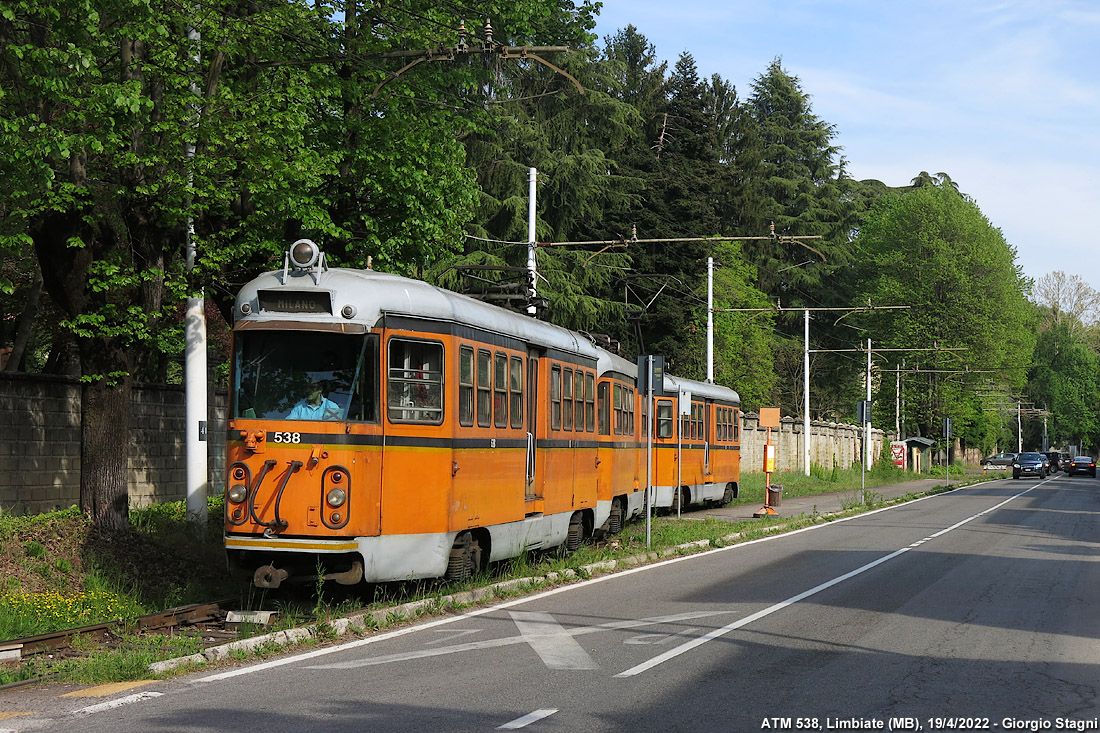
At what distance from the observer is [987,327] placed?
75.9 meters

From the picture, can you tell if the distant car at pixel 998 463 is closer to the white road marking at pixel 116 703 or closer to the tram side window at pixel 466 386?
the tram side window at pixel 466 386

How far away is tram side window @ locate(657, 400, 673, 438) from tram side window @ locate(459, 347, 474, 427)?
15.0 metres

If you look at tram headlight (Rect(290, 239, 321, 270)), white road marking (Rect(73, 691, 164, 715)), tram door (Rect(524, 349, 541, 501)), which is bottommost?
white road marking (Rect(73, 691, 164, 715))

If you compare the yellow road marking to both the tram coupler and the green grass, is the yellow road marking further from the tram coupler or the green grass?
the tram coupler

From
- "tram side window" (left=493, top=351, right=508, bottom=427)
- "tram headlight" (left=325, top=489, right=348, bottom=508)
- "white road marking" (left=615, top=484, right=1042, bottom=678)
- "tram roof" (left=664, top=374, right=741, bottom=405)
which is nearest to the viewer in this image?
"white road marking" (left=615, top=484, right=1042, bottom=678)

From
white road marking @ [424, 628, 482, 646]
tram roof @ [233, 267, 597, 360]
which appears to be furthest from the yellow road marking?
tram roof @ [233, 267, 597, 360]

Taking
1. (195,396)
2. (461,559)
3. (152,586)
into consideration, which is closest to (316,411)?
(461,559)

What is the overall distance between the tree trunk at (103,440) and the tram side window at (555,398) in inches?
229

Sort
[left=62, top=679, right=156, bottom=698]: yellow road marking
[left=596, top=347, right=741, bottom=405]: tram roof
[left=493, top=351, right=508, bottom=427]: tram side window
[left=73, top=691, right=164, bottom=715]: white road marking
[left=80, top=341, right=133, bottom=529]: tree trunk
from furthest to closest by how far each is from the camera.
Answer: [left=596, top=347, right=741, bottom=405]: tram roof
[left=80, top=341, right=133, bottom=529]: tree trunk
[left=493, top=351, right=508, bottom=427]: tram side window
[left=62, top=679, right=156, bottom=698]: yellow road marking
[left=73, top=691, right=164, bottom=715]: white road marking

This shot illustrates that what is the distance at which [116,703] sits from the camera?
845 centimetres

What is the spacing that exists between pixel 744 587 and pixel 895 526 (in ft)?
43.4

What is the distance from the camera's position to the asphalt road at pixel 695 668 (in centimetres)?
800

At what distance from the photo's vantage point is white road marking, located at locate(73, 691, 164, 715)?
821 cm

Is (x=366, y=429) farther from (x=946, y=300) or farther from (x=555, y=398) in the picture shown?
(x=946, y=300)
